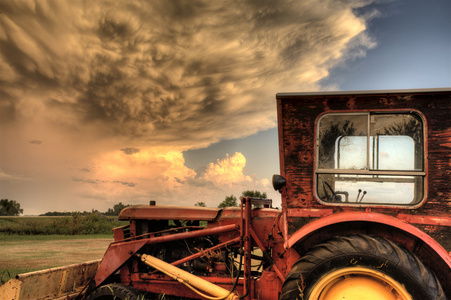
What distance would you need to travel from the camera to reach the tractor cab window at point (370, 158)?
11.4ft

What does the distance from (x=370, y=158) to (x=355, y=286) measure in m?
1.18

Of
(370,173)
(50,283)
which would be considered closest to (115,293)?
(50,283)

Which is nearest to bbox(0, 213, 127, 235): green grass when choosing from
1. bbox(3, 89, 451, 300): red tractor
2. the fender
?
bbox(3, 89, 451, 300): red tractor

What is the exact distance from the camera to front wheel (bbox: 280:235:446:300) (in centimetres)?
303

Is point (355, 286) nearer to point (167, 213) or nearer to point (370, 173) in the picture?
point (370, 173)

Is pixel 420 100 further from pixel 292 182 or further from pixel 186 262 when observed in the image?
pixel 186 262

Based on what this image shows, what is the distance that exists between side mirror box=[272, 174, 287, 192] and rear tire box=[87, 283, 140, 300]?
2.30 m

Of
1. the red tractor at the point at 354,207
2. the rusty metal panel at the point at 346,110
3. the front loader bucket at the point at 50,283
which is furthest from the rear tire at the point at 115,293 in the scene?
the rusty metal panel at the point at 346,110

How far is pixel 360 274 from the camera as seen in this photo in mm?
3225

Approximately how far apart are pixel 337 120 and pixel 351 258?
132cm

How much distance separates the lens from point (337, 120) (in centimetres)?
368

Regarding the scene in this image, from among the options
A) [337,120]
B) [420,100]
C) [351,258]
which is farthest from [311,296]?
[420,100]

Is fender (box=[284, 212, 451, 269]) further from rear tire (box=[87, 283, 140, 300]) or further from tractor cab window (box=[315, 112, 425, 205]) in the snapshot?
rear tire (box=[87, 283, 140, 300])

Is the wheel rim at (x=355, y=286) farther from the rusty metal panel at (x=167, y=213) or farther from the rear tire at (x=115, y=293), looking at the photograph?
the rear tire at (x=115, y=293)
